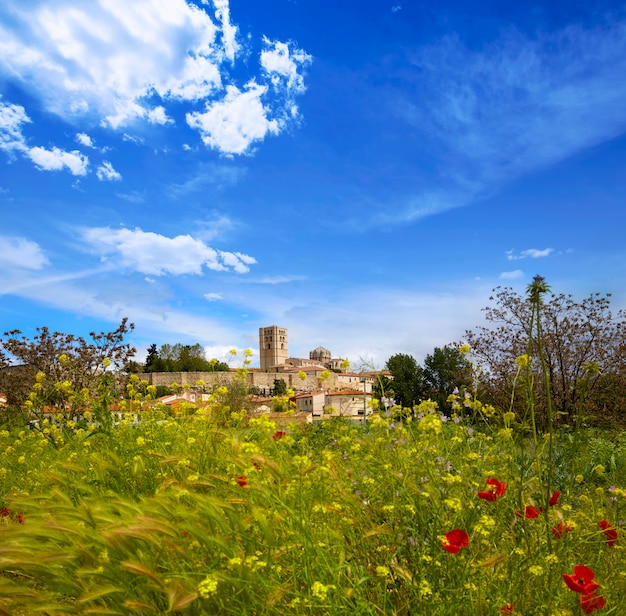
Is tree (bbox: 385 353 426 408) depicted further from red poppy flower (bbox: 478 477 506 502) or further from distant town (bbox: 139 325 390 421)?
red poppy flower (bbox: 478 477 506 502)

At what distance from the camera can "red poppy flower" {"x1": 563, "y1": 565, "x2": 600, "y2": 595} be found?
7.22ft

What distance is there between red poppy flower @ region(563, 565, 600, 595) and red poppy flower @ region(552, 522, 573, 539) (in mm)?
544

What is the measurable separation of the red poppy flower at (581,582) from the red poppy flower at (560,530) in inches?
21.4

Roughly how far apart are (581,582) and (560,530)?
68cm

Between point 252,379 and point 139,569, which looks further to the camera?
point 252,379

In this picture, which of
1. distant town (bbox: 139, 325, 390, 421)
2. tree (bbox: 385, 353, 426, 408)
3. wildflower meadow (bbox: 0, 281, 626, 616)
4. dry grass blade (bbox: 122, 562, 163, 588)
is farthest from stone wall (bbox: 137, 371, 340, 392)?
dry grass blade (bbox: 122, 562, 163, 588)

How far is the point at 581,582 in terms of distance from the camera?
2.25 m

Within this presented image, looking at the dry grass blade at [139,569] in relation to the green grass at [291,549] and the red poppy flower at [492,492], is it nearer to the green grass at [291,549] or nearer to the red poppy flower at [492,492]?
the green grass at [291,549]

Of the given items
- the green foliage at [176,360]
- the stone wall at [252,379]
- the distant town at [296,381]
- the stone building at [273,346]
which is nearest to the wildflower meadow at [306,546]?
the distant town at [296,381]

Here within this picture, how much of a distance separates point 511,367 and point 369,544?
11955 mm

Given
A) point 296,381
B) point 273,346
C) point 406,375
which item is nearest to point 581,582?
point 406,375

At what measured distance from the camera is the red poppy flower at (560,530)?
9.28 ft

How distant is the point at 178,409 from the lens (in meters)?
6.29

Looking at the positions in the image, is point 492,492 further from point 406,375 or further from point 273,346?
point 273,346
